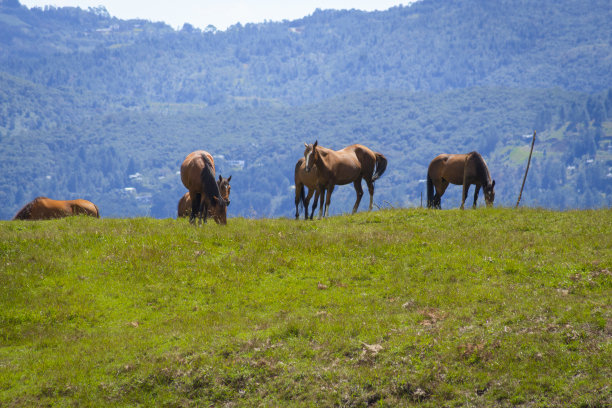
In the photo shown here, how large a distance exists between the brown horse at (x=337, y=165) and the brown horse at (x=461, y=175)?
3245mm

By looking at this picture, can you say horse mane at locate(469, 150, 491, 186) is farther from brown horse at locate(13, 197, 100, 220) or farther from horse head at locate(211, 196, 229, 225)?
brown horse at locate(13, 197, 100, 220)

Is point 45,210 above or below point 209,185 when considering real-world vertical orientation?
below

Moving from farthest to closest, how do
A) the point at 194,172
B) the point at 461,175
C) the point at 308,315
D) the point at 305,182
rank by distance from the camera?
1. the point at 461,175
2. the point at 305,182
3. the point at 194,172
4. the point at 308,315

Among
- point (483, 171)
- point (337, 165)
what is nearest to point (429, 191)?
point (483, 171)

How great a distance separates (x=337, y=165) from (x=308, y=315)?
1437 centimetres

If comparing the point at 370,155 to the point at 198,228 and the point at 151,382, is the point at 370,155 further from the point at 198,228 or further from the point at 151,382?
the point at 151,382

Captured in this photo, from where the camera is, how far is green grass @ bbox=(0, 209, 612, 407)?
38.1ft

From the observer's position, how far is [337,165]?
28281mm

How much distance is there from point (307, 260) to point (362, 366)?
647 cm

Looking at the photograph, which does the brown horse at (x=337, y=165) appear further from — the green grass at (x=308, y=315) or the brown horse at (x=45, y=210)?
the brown horse at (x=45, y=210)

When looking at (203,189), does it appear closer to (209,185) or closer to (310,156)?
(209,185)

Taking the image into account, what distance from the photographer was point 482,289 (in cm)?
Answer: 1521

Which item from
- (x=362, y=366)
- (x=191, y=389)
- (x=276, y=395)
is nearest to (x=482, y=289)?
(x=362, y=366)

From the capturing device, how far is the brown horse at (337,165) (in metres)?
26.7
